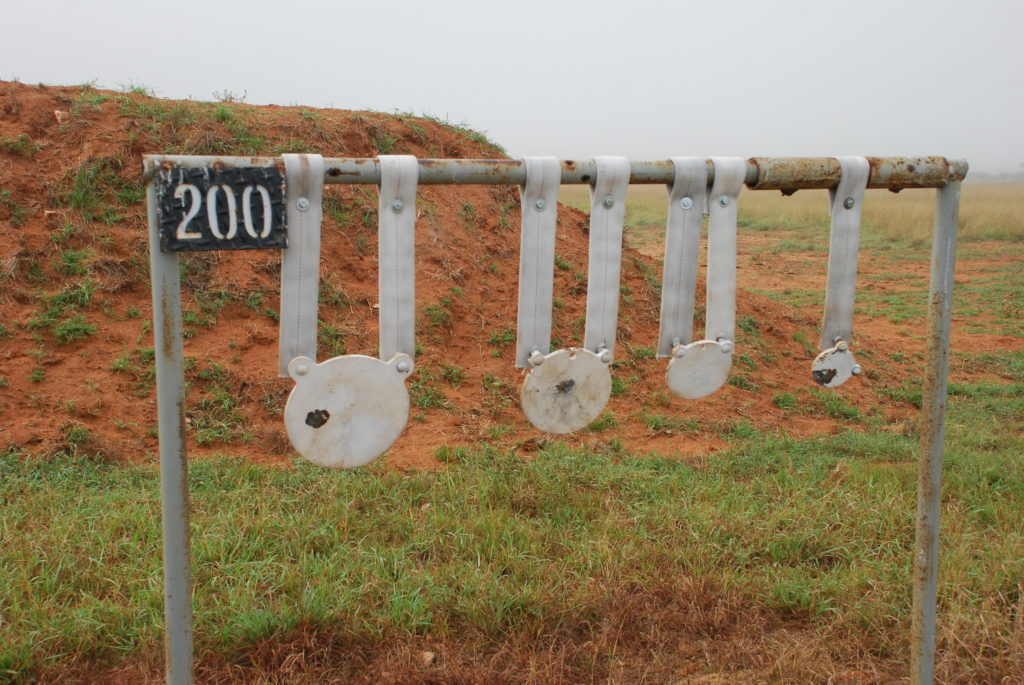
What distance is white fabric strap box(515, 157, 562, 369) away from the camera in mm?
1746

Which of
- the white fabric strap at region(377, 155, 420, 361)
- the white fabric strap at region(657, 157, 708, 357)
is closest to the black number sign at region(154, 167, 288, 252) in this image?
the white fabric strap at region(377, 155, 420, 361)

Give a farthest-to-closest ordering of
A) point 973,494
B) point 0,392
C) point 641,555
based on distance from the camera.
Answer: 1. point 0,392
2. point 973,494
3. point 641,555

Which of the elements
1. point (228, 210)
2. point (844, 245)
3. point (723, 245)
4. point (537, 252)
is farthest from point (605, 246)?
point (228, 210)

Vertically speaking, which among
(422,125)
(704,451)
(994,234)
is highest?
(422,125)

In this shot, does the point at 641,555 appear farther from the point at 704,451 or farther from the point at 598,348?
the point at 704,451

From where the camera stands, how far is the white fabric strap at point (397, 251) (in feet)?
5.48

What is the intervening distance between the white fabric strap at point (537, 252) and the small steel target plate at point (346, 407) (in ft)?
0.84

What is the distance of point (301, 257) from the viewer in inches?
64.6

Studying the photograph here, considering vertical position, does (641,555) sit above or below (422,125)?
below

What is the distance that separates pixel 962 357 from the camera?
718 cm

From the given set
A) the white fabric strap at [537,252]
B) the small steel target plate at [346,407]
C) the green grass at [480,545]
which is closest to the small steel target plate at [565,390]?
the white fabric strap at [537,252]

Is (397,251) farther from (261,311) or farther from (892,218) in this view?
(892,218)

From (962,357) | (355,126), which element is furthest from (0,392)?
(962,357)

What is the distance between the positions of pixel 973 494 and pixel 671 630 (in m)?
1.83
